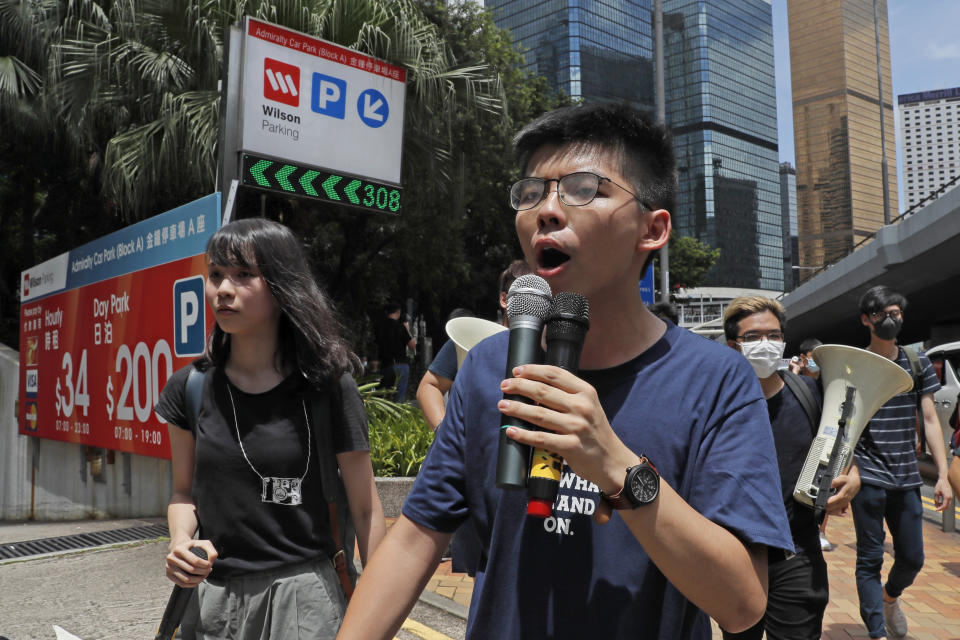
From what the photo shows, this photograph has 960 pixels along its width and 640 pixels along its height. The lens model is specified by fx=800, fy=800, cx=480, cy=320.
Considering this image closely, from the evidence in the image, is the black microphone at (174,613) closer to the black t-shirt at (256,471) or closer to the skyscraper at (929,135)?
the black t-shirt at (256,471)

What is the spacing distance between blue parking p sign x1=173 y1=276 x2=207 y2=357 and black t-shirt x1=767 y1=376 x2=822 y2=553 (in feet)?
12.9

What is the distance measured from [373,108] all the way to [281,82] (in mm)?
1383

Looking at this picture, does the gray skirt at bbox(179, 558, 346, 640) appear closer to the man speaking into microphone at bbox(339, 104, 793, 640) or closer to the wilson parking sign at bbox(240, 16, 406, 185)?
the man speaking into microphone at bbox(339, 104, 793, 640)

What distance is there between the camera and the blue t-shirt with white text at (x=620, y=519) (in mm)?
1229

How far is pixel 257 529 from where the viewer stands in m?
2.32

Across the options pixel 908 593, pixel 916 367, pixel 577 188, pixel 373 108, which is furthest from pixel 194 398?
pixel 373 108

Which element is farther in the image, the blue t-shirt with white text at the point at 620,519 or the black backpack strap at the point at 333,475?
the black backpack strap at the point at 333,475

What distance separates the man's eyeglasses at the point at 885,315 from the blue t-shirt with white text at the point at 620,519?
12.8 ft

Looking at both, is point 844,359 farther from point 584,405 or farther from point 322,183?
Result: point 322,183

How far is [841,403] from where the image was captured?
11.1ft

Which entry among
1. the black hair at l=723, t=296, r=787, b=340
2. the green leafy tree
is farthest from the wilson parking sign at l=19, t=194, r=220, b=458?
the green leafy tree

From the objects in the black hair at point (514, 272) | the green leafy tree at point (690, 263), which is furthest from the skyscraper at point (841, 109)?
the black hair at point (514, 272)

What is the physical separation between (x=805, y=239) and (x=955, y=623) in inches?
2134

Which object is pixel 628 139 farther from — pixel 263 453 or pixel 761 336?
pixel 761 336
